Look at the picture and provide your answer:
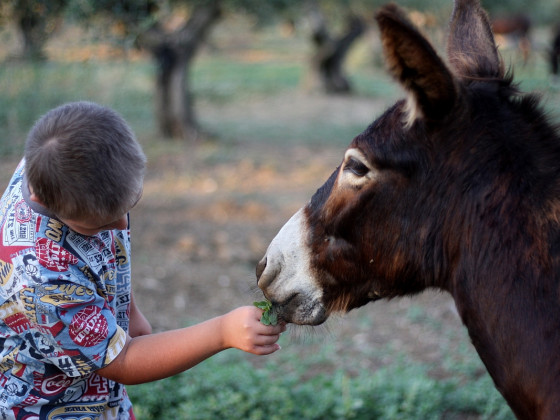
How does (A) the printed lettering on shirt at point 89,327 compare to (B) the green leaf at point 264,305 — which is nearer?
(A) the printed lettering on shirt at point 89,327

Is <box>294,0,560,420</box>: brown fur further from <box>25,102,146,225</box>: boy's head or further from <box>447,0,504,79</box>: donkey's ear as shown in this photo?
<box>25,102,146,225</box>: boy's head

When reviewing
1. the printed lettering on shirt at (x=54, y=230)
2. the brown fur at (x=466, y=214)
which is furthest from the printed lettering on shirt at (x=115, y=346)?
the brown fur at (x=466, y=214)

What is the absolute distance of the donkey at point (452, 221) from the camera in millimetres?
1850

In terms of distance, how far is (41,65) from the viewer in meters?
7.32

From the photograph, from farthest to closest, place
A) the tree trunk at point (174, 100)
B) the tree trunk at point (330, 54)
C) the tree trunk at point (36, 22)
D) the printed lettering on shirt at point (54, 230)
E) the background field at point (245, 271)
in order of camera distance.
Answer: the tree trunk at point (330, 54)
the tree trunk at point (174, 100)
the tree trunk at point (36, 22)
the background field at point (245, 271)
the printed lettering on shirt at point (54, 230)

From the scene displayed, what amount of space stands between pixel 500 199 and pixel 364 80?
869 inches

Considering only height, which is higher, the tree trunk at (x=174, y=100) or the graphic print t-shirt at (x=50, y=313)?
the graphic print t-shirt at (x=50, y=313)

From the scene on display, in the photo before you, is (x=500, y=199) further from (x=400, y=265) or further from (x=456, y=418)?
(x=456, y=418)

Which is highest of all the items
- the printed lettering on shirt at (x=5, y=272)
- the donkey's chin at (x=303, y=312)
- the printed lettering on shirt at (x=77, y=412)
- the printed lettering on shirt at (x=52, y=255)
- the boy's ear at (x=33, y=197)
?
the boy's ear at (x=33, y=197)

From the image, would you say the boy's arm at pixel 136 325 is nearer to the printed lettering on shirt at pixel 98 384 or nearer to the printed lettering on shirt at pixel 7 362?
the printed lettering on shirt at pixel 98 384

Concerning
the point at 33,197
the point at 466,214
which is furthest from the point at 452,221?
the point at 33,197

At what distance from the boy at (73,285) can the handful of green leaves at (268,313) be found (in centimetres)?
2

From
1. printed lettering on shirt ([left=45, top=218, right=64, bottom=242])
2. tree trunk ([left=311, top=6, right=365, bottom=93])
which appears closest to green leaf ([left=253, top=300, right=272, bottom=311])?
printed lettering on shirt ([left=45, top=218, right=64, bottom=242])

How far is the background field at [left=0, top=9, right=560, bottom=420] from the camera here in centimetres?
399
